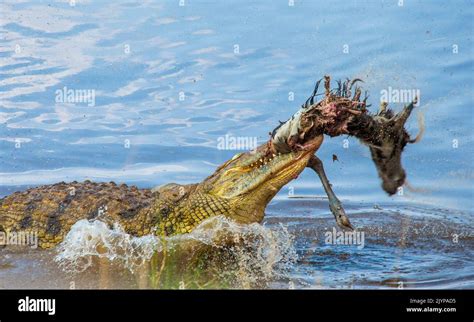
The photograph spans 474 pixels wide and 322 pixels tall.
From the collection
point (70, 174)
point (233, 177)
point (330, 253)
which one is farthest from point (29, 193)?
point (330, 253)

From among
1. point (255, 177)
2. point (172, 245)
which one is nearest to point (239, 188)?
point (255, 177)

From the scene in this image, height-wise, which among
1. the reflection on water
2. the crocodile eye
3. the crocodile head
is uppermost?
the crocodile head

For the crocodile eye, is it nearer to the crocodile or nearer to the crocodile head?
the crocodile

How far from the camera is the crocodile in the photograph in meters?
6.93

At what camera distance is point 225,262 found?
7.50m

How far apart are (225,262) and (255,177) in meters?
0.66

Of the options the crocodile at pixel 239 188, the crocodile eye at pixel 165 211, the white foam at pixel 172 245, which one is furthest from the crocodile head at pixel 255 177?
the crocodile eye at pixel 165 211

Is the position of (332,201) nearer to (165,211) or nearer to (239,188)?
(239,188)

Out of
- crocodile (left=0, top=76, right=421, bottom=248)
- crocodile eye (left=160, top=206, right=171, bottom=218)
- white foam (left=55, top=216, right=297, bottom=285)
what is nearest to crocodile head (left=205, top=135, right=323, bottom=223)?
crocodile (left=0, top=76, right=421, bottom=248)

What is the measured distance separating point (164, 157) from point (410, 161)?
76.0 inches

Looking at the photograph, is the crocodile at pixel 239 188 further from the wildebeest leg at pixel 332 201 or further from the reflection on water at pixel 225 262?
the reflection on water at pixel 225 262

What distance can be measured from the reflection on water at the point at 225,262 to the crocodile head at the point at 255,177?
0.50 feet

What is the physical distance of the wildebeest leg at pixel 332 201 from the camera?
717 cm

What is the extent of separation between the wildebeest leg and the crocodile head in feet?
0.29
